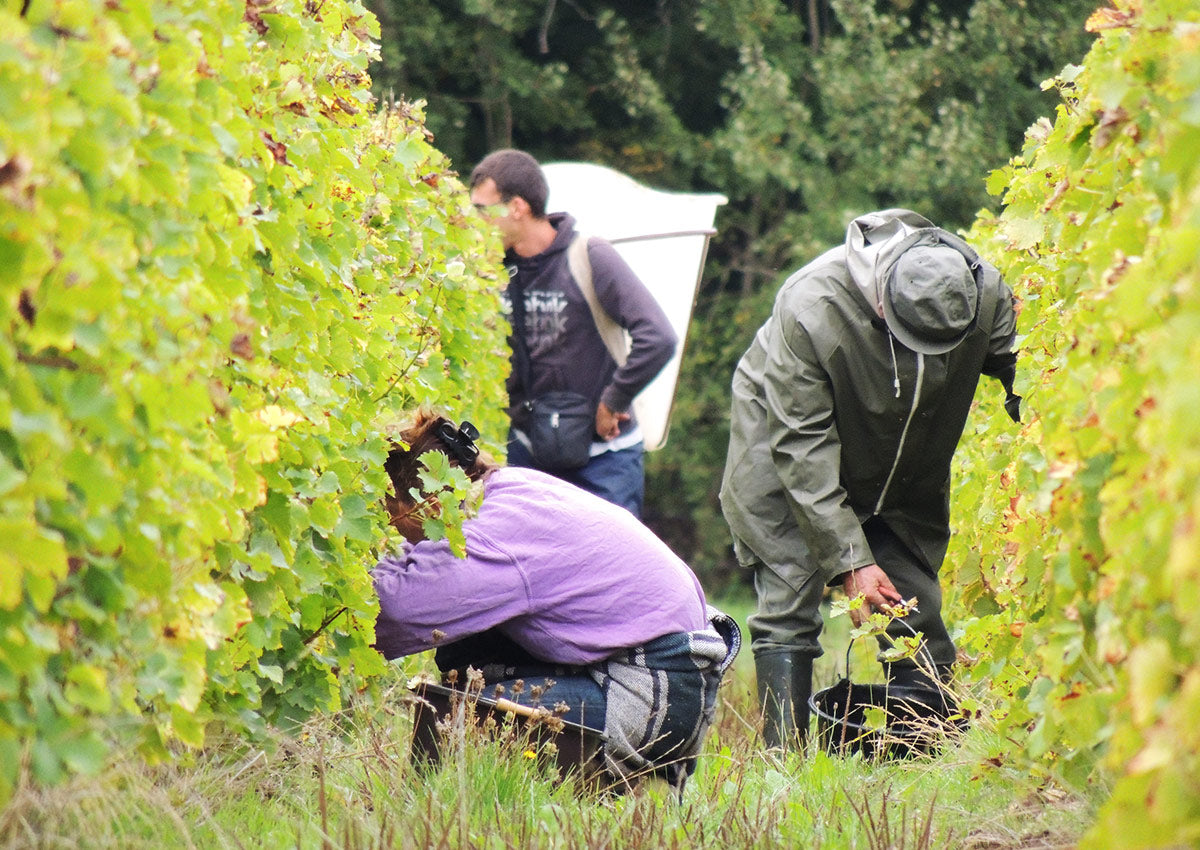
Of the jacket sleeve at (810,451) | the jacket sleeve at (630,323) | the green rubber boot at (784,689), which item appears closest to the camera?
the jacket sleeve at (810,451)

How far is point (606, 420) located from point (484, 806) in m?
3.36

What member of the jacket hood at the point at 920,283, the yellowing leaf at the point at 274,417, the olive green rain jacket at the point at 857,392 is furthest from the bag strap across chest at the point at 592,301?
the yellowing leaf at the point at 274,417

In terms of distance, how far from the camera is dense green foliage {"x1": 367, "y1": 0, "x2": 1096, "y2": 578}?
13.0 m

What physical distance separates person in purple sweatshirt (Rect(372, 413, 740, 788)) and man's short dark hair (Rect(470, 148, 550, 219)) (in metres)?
2.75

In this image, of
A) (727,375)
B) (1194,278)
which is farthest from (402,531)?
(727,375)

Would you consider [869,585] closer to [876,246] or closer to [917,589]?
[917,589]

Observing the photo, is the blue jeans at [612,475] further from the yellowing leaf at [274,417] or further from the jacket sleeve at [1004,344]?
the yellowing leaf at [274,417]

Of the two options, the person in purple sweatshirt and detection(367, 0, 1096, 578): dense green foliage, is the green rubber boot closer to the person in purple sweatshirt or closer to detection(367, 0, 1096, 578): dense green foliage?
the person in purple sweatshirt

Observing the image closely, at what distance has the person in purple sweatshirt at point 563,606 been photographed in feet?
11.1

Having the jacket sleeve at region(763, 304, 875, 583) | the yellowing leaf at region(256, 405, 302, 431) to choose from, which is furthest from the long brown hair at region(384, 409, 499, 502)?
the jacket sleeve at region(763, 304, 875, 583)

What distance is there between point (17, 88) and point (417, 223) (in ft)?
8.69

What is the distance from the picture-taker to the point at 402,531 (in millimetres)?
3662

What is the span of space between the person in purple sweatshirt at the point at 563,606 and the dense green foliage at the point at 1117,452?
28.1 inches

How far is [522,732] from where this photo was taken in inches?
135
